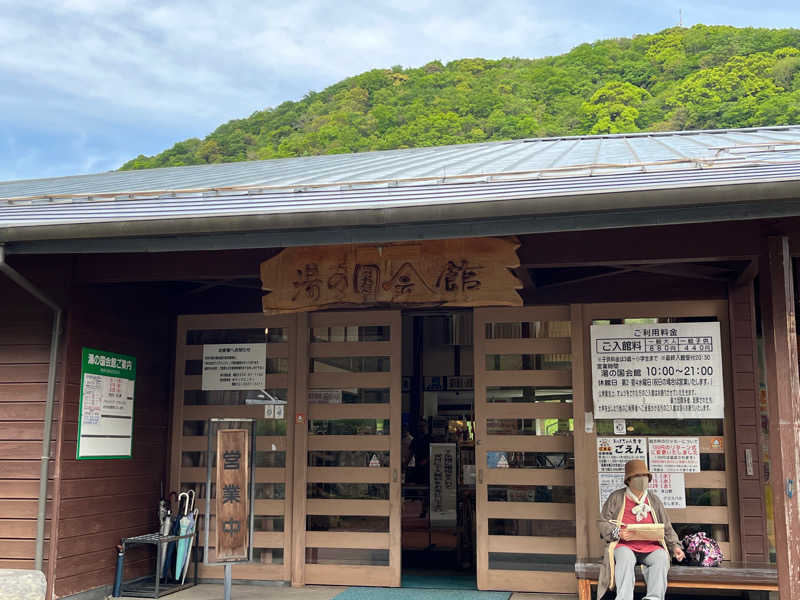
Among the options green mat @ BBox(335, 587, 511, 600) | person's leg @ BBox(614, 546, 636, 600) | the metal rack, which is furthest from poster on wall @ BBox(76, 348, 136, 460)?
person's leg @ BBox(614, 546, 636, 600)

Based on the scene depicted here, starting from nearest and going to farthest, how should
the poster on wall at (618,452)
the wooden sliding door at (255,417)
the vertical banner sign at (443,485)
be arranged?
the poster on wall at (618,452) → the wooden sliding door at (255,417) → the vertical banner sign at (443,485)

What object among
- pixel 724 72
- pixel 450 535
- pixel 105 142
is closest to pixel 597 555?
pixel 450 535

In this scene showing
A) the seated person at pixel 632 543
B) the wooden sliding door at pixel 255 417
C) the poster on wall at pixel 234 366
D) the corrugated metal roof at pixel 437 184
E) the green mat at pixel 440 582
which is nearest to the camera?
the corrugated metal roof at pixel 437 184

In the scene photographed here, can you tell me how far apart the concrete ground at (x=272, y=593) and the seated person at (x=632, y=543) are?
2.83ft

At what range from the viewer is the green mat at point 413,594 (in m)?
6.34

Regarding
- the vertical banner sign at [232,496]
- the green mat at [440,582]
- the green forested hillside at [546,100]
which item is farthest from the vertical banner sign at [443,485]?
the green forested hillside at [546,100]

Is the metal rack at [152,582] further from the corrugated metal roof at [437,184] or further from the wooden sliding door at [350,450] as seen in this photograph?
the corrugated metal roof at [437,184]

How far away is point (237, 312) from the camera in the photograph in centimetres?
754

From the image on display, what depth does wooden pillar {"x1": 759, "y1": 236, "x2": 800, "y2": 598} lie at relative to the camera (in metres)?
4.45

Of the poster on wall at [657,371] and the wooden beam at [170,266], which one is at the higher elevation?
the wooden beam at [170,266]

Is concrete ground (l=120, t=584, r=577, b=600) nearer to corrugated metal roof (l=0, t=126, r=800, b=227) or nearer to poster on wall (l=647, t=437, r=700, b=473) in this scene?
poster on wall (l=647, t=437, r=700, b=473)

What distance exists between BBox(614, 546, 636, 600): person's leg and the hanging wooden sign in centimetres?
196

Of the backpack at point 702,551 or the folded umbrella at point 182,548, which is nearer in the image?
the backpack at point 702,551

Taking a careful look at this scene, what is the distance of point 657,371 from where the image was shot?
21.4ft
